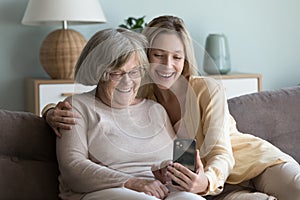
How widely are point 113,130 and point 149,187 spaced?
0.20 meters

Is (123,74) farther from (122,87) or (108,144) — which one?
(108,144)

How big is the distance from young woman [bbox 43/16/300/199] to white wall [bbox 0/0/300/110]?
1914mm

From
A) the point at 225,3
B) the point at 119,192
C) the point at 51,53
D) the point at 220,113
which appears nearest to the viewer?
the point at 119,192

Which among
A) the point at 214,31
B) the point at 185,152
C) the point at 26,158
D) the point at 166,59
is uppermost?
the point at 166,59

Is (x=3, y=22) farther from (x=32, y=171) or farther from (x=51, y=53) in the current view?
(x=32, y=171)

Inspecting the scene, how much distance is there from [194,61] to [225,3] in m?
2.41

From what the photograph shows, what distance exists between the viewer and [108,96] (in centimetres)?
173

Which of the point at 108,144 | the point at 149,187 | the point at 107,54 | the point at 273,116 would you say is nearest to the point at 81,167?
the point at 108,144

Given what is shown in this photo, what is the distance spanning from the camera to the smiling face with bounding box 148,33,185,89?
5.64 feet

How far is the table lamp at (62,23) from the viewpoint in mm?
3328

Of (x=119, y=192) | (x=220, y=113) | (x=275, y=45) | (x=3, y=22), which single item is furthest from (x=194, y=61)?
(x=275, y=45)

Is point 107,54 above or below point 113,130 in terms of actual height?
above

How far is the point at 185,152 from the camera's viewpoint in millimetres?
1677

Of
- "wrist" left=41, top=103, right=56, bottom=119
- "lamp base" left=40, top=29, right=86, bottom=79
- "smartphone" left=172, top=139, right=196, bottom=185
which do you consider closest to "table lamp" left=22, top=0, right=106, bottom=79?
"lamp base" left=40, top=29, right=86, bottom=79
